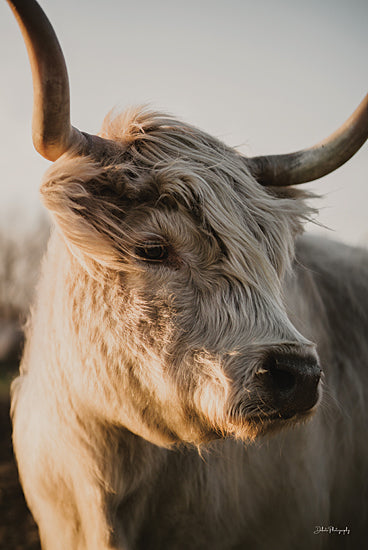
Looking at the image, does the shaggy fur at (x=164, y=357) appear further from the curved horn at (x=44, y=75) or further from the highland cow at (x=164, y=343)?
the curved horn at (x=44, y=75)

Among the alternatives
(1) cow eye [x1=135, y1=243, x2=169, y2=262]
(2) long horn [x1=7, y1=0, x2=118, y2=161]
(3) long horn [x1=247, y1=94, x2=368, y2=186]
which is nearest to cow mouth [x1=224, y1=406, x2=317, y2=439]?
(1) cow eye [x1=135, y1=243, x2=169, y2=262]

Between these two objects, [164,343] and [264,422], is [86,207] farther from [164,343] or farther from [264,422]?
[264,422]

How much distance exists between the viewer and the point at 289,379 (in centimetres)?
160

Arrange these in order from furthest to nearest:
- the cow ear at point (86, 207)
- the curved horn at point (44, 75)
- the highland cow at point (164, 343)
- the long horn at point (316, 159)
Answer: the long horn at point (316, 159)
the cow ear at point (86, 207)
the highland cow at point (164, 343)
the curved horn at point (44, 75)

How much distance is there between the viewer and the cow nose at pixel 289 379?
1573mm

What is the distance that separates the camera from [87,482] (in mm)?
2223

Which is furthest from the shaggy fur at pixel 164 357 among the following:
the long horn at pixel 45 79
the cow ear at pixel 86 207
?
the long horn at pixel 45 79

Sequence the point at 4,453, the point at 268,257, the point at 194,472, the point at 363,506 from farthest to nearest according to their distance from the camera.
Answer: the point at 4,453, the point at 363,506, the point at 194,472, the point at 268,257

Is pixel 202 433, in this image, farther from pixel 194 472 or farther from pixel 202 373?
pixel 194 472

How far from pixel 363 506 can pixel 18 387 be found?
270cm

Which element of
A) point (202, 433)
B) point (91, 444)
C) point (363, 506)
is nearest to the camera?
point (202, 433)

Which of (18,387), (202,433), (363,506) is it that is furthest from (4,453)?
(202,433)

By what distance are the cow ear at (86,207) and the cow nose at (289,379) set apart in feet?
2.51

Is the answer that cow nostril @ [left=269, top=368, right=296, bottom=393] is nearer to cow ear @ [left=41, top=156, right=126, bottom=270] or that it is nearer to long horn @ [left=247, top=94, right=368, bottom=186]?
cow ear @ [left=41, top=156, right=126, bottom=270]
